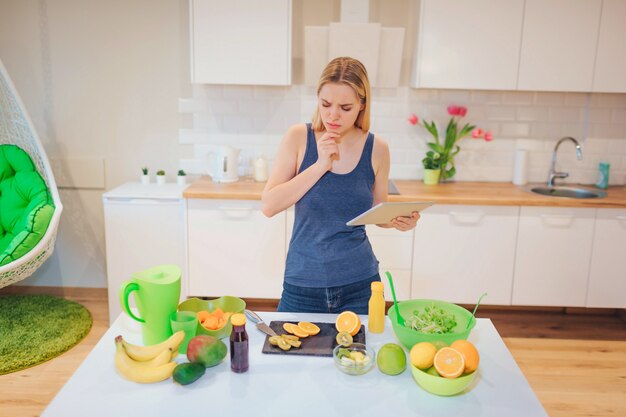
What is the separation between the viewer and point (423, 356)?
4.26 ft

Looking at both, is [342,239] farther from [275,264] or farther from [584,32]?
[584,32]

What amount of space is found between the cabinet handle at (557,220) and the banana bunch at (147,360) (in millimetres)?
2446

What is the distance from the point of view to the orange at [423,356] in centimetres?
130

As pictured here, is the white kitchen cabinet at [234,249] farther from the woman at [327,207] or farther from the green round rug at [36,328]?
the woman at [327,207]

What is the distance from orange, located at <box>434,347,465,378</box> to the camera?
4.14 feet

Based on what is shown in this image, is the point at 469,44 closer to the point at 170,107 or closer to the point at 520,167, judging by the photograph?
the point at 520,167

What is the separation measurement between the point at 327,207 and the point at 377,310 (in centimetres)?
37

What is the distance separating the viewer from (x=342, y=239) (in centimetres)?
178

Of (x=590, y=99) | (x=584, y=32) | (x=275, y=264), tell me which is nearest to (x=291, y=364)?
(x=275, y=264)

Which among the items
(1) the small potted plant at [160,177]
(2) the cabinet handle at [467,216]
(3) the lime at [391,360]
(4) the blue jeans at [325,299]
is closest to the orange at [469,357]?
(3) the lime at [391,360]

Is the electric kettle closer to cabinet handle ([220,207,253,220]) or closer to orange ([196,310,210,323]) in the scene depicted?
cabinet handle ([220,207,253,220])

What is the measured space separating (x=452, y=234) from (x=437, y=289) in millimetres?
341

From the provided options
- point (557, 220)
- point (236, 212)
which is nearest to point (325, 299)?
point (236, 212)

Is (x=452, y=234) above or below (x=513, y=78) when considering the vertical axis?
below
